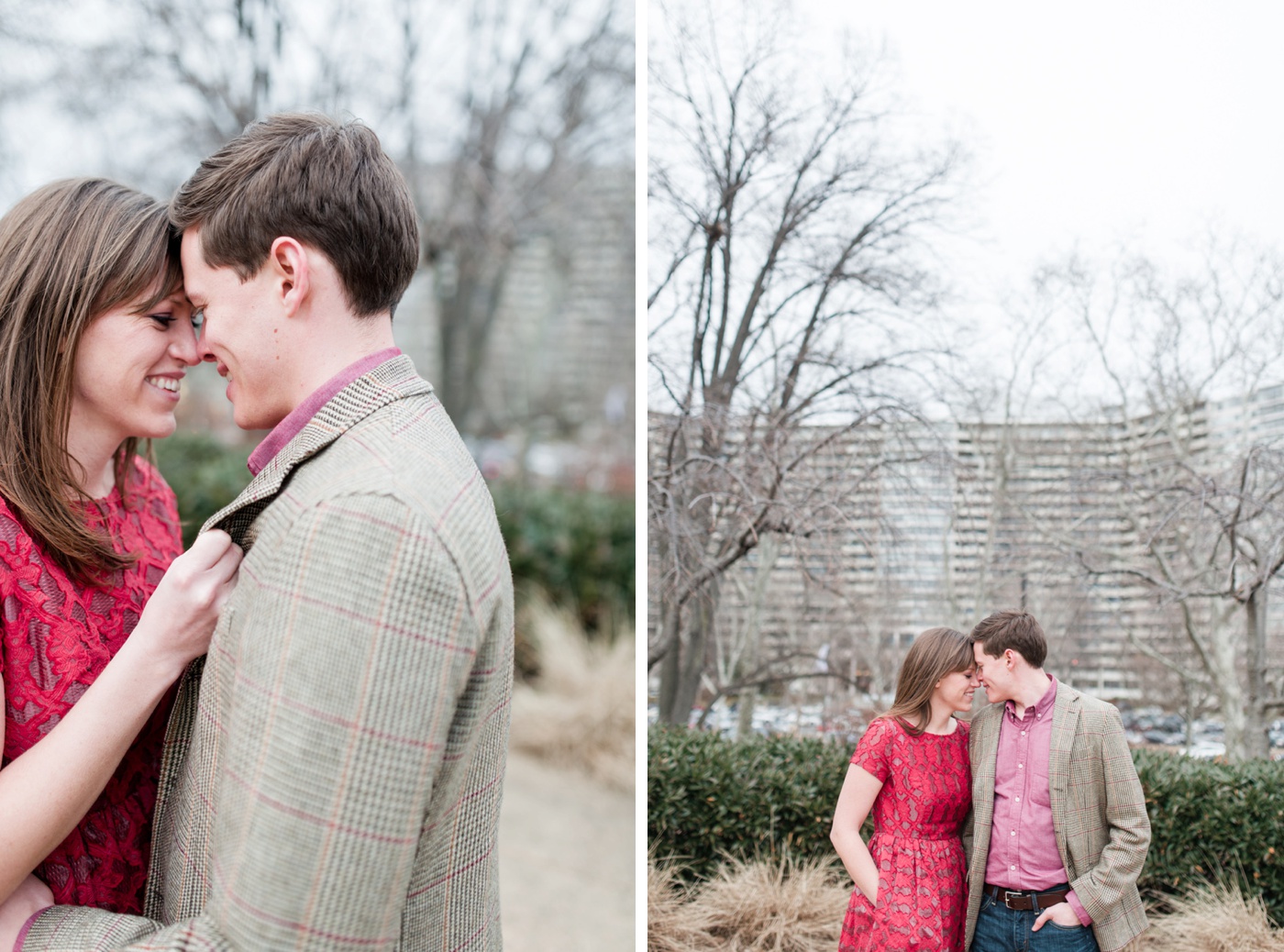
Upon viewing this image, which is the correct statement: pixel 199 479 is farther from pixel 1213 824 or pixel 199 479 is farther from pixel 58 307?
pixel 1213 824

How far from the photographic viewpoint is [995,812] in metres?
2.62

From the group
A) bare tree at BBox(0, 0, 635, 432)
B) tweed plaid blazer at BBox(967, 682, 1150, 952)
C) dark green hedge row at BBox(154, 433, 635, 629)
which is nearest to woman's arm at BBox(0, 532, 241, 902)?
tweed plaid blazer at BBox(967, 682, 1150, 952)

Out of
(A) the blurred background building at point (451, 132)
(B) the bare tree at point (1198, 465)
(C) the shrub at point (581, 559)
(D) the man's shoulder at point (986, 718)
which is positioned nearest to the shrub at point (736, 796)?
(D) the man's shoulder at point (986, 718)

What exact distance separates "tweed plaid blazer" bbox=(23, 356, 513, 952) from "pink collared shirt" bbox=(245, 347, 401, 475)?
11cm

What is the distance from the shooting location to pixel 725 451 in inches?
140

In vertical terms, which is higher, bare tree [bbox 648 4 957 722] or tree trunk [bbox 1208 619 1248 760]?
bare tree [bbox 648 4 957 722]

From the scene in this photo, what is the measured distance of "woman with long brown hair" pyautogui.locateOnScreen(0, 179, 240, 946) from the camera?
140 centimetres

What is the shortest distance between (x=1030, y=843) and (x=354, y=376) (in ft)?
7.11

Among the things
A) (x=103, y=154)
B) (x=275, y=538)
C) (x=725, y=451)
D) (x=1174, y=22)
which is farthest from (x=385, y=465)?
(x=103, y=154)

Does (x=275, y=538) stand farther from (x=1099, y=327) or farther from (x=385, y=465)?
(x=1099, y=327)

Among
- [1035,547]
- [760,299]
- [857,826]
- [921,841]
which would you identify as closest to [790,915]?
[857,826]

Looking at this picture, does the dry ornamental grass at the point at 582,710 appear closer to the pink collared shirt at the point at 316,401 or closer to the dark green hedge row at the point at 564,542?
the dark green hedge row at the point at 564,542

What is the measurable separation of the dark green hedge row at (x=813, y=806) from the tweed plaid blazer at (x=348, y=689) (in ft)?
7.88

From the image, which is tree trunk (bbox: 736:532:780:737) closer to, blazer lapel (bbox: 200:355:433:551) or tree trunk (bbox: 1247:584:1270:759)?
tree trunk (bbox: 1247:584:1270:759)
